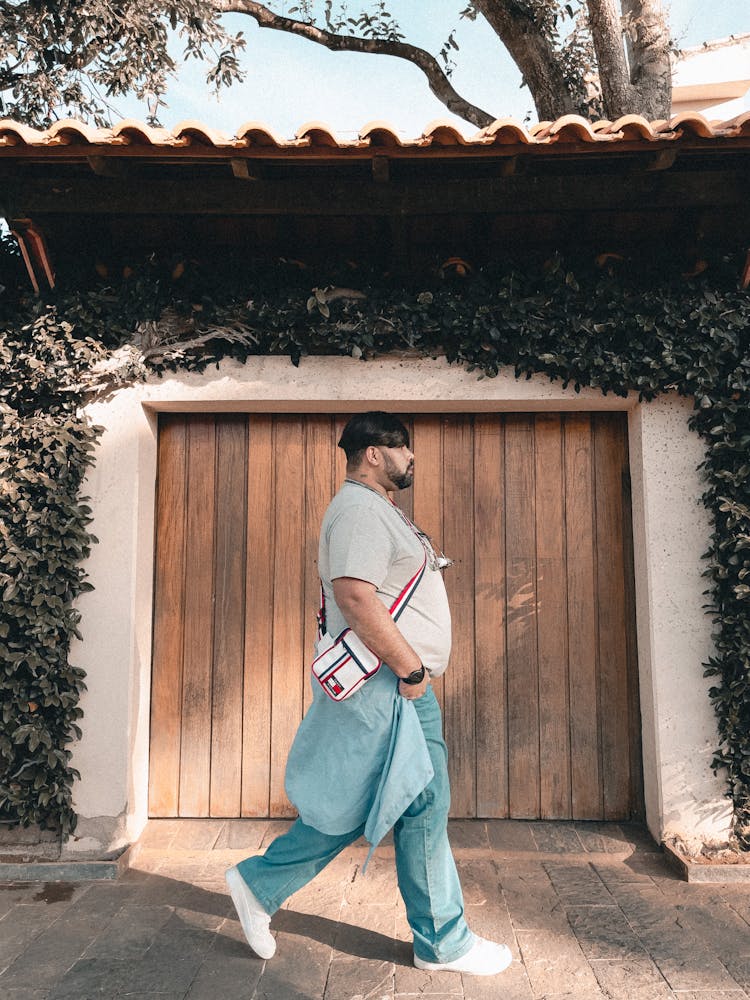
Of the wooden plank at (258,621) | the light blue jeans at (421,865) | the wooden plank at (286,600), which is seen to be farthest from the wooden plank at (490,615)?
the light blue jeans at (421,865)

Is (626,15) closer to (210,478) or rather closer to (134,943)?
(210,478)

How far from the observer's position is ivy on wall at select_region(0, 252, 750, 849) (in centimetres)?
322

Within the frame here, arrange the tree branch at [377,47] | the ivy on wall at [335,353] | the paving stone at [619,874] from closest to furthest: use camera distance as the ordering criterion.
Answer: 1. the paving stone at [619,874]
2. the ivy on wall at [335,353]
3. the tree branch at [377,47]

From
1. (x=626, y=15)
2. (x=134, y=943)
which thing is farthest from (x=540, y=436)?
(x=626, y=15)

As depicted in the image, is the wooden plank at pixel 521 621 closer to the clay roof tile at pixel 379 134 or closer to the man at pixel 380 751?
the man at pixel 380 751

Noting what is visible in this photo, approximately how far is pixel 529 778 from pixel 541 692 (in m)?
0.43

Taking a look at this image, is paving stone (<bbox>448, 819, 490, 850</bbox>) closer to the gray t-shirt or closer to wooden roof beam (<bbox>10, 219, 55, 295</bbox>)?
the gray t-shirt

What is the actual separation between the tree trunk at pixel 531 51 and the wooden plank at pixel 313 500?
11.5ft

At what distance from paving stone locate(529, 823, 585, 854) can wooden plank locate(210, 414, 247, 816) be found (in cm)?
149

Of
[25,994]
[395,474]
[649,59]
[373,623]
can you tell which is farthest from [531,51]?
[25,994]

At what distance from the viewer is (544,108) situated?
5.43 m

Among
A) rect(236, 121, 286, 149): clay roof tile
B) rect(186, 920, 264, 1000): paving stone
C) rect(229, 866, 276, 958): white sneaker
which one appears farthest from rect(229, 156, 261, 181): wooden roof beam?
rect(186, 920, 264, 1000): paving stone

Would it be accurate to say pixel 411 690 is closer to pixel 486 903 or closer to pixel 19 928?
pixel 486 903

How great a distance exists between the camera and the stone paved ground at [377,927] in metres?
2.28
